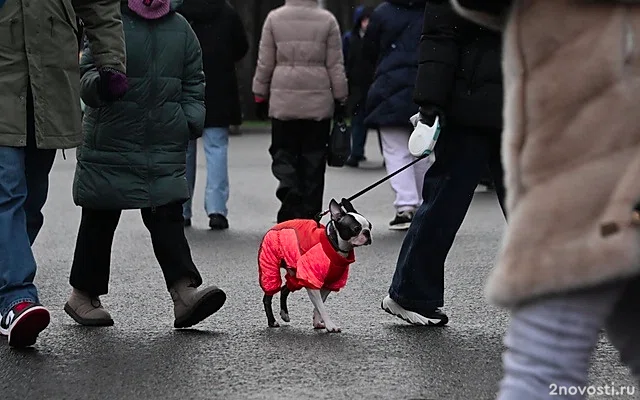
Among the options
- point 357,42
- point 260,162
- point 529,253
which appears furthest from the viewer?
point 260,162

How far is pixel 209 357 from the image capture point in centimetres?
548

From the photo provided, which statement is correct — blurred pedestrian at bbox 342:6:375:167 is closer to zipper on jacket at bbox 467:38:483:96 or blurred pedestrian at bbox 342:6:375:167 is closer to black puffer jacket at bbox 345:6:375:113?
black puffer jacket at bbox 345:6:375:113

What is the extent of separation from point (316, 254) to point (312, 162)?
14.4ft

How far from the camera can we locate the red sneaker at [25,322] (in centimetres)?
547

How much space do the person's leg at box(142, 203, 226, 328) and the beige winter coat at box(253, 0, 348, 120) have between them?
158 inches

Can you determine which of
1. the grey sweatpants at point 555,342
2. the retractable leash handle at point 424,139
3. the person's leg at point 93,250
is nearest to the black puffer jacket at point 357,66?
the person's leg at point 93,250

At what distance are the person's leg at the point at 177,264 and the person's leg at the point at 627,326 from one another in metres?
3.09

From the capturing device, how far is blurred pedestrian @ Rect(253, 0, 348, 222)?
1013 centimetres

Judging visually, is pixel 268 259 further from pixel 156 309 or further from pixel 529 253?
pixel 529 253

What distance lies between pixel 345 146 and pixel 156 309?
3570 millimetres

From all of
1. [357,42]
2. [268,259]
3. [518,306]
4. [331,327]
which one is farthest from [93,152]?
[357,42]

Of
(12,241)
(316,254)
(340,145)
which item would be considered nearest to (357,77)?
(340,145)

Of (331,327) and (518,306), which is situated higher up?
(518,306)

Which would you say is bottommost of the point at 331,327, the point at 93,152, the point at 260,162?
the point at 260,162
